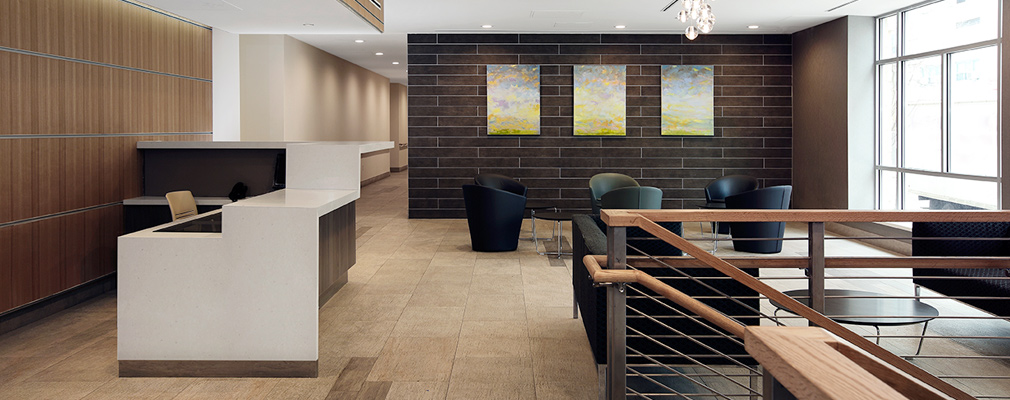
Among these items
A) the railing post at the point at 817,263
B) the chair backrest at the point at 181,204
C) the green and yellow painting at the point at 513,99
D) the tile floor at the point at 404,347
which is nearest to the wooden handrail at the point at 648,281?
the railing post at the point at 817,263

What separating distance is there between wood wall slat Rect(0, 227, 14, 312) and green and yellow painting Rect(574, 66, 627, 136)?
739 cm

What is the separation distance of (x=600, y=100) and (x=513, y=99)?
1258 millimetres

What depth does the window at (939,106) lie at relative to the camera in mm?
6730

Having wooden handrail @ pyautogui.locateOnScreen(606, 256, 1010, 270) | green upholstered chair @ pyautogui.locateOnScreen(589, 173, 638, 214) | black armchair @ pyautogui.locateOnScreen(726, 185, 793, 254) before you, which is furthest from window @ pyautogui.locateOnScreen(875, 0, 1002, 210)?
wooden handrail @ pyautogui.locateOnScreen(606, 256, 1010, 270)

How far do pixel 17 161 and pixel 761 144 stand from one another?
911cm

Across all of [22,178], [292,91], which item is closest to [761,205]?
[22,178]

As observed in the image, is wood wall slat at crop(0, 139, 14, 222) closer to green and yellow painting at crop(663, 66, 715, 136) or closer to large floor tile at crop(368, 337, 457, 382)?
large floor tile at crop(368, 337, 457, 382)

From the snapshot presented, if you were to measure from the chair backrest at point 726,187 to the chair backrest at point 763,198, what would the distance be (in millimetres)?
1403

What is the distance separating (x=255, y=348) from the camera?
371cm

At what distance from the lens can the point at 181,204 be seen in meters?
5.33

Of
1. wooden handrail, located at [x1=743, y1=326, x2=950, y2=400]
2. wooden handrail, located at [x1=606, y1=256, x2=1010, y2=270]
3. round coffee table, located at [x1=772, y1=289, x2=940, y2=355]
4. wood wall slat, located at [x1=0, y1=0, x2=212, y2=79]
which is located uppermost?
wood wall slat, located at [x1=0, y1=0, x2=212, y2=79]

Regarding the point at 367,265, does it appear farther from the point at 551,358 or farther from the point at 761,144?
the point at 761,144

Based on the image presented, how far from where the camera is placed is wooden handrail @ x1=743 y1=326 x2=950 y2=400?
2.31 ft

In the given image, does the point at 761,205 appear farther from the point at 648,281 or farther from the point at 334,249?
the point at 648,281
